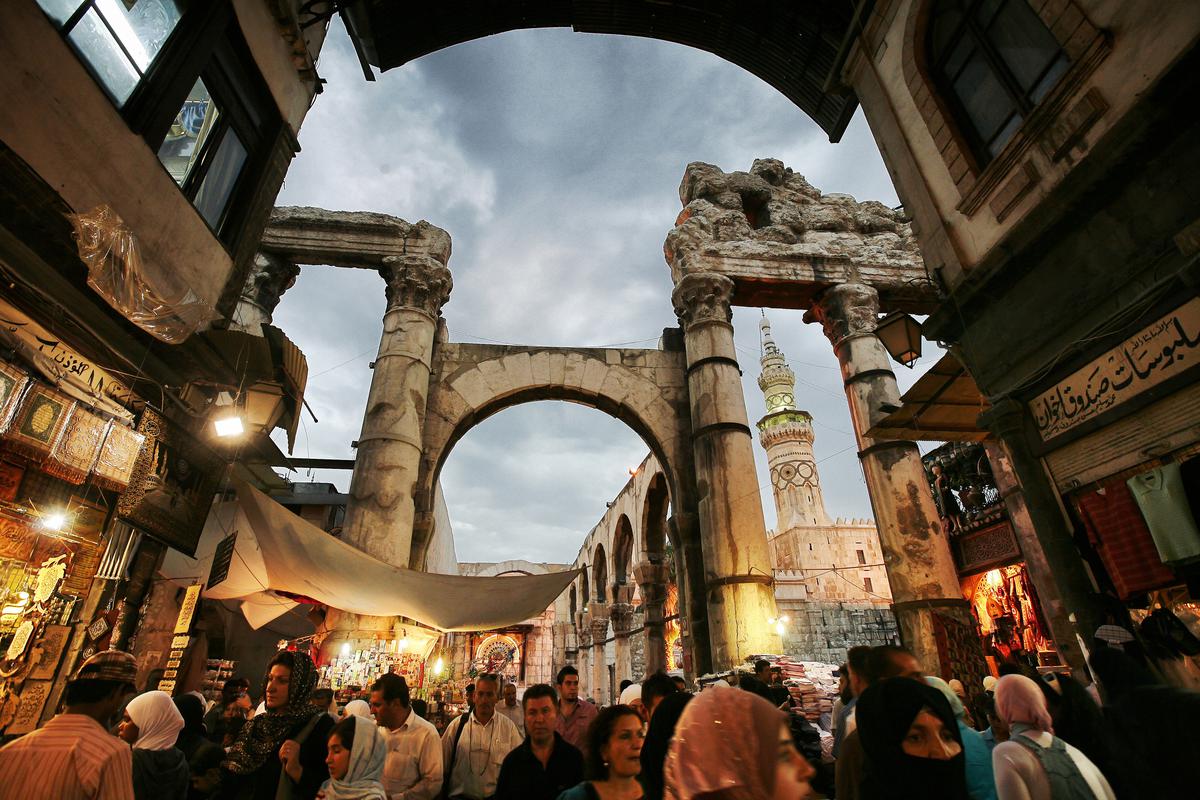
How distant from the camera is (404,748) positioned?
3.50m

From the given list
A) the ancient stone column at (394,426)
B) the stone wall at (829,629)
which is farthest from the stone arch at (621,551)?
the ancient stone column at (394,426)

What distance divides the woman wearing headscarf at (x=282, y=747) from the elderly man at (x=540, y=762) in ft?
3.26

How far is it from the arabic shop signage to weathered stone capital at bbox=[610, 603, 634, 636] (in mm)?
14450

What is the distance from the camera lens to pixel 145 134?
172 inches

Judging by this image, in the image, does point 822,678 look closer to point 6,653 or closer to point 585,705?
point 585,705

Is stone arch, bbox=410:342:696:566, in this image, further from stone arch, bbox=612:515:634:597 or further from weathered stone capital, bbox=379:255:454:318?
stone arch, bbox=612:515:634:597

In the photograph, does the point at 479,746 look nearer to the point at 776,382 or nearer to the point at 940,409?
the point at 940,409

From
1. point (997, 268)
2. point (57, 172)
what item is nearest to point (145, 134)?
point (57, 172)

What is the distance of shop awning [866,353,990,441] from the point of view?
6.21 meters

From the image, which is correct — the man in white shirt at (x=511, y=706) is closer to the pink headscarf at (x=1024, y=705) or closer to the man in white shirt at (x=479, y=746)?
the man in white shirt at (x=479, y=746)

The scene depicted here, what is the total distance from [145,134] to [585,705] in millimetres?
6288

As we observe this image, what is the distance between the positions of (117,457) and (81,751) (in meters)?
2.96

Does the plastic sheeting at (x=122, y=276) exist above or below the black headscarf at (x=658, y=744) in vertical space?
above

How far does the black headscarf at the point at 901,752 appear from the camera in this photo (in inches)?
68.5
